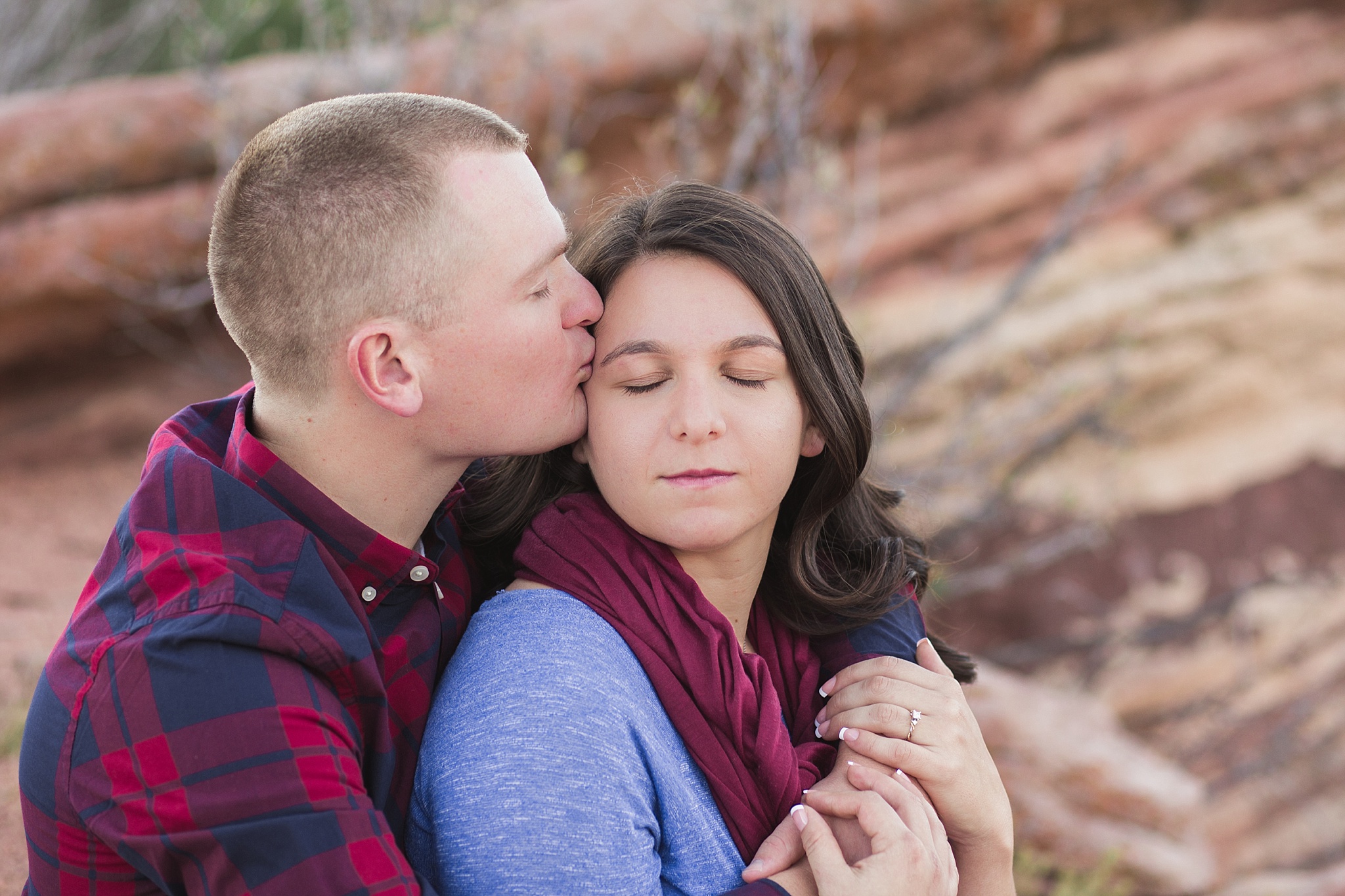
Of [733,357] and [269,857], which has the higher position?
[733,357]

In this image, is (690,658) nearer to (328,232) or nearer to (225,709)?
(225,709)

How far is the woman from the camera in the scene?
1.54 metres

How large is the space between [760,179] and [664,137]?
0.54 m

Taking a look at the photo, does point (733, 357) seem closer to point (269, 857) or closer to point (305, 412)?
point (305, 412)

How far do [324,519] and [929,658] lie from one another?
1.08 metres

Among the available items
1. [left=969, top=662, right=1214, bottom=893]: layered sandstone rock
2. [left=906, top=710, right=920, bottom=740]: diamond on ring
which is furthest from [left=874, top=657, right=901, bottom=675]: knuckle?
[left=969, top=662, right=1214, bottom=893]: layered sandstone rock

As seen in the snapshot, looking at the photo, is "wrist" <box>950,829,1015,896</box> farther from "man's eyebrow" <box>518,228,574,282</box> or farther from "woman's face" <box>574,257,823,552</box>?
"man's eyebrow" <box>518,228,574,282</box>

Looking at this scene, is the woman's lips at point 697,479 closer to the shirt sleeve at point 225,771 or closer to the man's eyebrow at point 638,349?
the man's eyebrow at point 638,349

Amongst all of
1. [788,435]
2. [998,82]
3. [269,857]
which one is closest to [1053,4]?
[998,82]

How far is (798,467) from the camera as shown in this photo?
2.18m

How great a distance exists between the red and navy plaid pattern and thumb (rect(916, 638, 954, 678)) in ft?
2.93

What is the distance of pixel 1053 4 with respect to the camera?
6.07 m

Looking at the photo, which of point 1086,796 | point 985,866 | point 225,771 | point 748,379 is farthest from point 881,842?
point 1086,796

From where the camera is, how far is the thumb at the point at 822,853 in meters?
1.60
